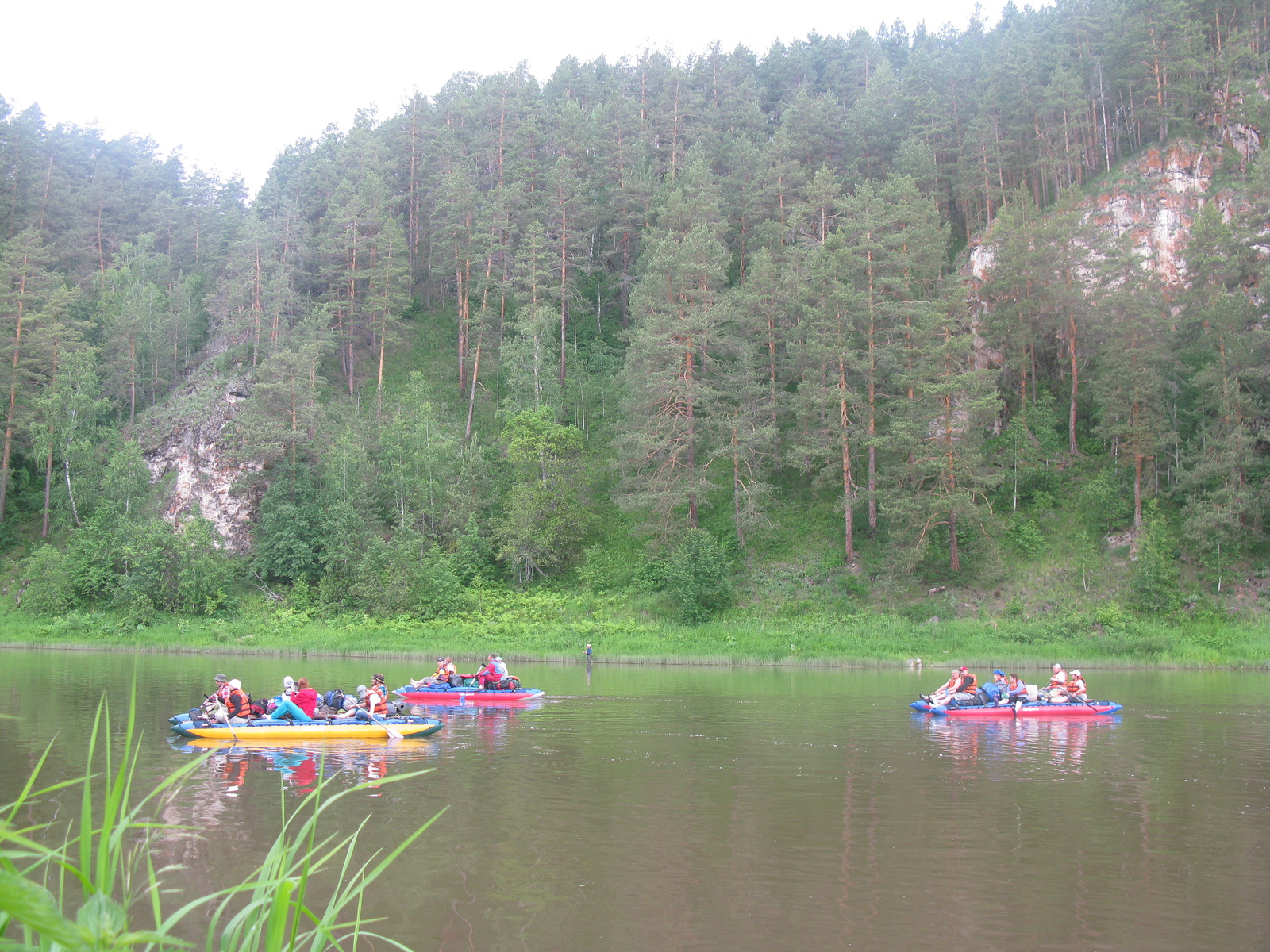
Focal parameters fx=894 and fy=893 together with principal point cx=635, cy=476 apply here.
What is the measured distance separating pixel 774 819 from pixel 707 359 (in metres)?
34.4

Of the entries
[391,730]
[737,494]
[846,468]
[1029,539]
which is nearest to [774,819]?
[391,730]

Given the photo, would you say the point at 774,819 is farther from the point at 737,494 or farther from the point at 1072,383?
the point at 1072,383

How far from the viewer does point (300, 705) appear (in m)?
22.5

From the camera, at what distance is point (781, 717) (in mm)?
23922

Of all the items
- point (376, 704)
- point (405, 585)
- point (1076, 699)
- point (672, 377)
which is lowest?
point (1076, 699)

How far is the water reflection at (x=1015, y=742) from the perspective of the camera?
746 inches

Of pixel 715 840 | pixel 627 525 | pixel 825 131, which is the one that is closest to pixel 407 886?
pixel 715 840

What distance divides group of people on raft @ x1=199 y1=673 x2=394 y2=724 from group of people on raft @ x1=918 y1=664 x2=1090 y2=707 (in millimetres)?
15279

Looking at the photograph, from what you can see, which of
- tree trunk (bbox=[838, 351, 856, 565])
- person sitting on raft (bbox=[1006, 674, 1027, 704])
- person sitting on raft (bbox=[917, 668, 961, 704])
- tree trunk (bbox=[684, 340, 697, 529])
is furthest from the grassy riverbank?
person sitting on raft (bbox=[917, 668, 961, 704])

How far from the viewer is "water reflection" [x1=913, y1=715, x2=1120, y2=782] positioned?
18.9 metres

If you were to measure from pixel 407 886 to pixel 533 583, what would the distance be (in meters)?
36.3

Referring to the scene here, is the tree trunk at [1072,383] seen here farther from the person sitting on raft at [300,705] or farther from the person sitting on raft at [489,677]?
the person sitting on raft at [300,705]

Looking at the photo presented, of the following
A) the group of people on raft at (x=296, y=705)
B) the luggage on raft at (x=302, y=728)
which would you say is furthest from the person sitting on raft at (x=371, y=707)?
the luggage on raft at (x=302, y=728)

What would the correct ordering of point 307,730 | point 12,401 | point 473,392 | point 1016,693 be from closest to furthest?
1. point 307,730
2. point 1016,693
3. point 12,401
4. point 473,392
